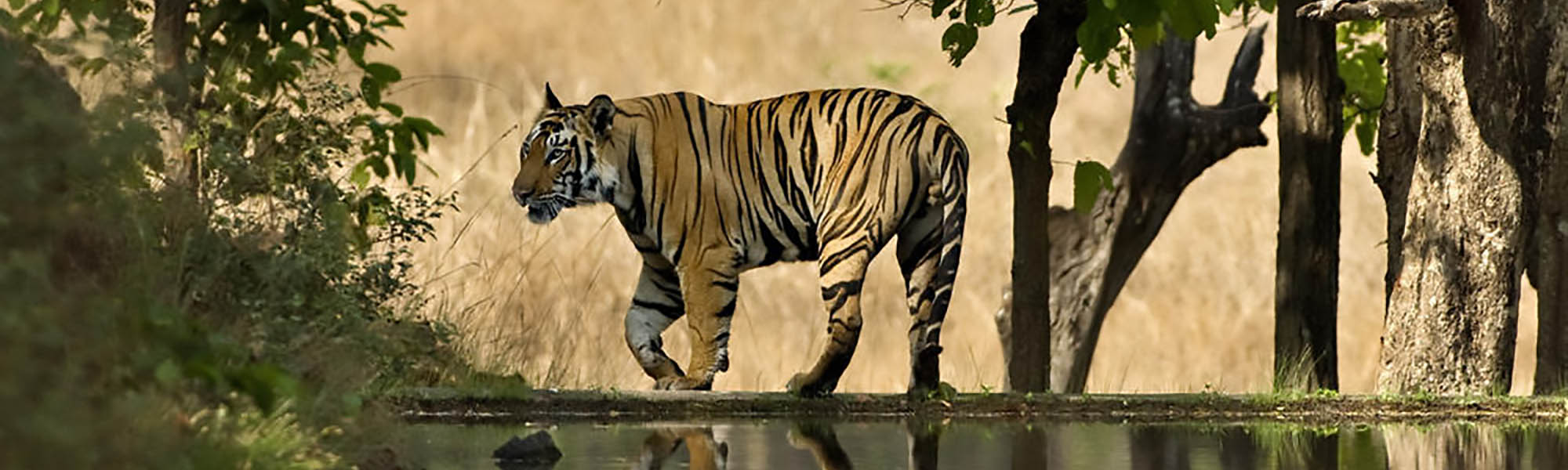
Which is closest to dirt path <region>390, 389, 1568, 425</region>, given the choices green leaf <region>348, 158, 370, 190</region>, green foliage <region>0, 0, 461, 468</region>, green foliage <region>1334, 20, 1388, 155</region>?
green foliage <region>0, 0, 461, 468</region>

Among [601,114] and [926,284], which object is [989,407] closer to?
[926,284]

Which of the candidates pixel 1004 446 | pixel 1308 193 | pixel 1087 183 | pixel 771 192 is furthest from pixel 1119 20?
pixel 1004 446

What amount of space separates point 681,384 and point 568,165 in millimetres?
1472

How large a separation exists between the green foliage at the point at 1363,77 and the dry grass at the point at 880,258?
4.34 meters

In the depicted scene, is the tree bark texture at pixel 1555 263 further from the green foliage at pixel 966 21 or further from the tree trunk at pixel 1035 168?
the green foliage at pixel 966 21

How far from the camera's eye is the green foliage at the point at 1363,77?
25.0 m

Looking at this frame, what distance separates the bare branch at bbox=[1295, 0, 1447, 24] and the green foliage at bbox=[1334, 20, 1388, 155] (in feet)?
23.8

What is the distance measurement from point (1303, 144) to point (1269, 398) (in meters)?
3.31

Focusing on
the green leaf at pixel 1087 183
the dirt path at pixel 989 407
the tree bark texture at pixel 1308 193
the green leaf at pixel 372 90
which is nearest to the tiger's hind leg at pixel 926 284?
the dirt path at pixel 989 407

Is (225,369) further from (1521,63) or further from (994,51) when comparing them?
(994,51)

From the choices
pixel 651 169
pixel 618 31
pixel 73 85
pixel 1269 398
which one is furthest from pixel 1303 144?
pixel 618 31

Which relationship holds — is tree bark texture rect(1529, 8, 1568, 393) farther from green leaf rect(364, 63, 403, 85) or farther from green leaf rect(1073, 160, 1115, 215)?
green leaf rect(364, 63, 403, 85)

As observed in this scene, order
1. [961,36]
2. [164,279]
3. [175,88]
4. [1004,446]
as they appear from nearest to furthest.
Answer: [175,88] → [164,279] → [1004,446] → [961,36]

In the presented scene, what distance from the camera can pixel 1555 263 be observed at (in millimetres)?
18844
